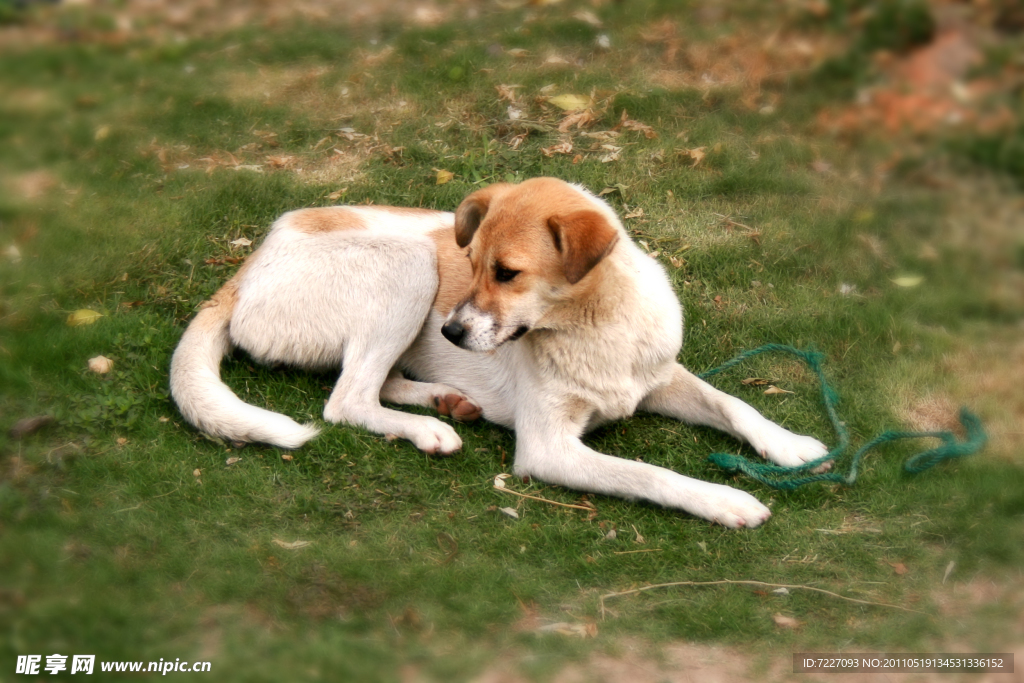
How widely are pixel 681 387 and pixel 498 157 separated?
2640 mm

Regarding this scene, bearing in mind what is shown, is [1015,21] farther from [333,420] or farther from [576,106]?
[333,420]

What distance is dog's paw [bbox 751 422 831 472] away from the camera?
377 cm

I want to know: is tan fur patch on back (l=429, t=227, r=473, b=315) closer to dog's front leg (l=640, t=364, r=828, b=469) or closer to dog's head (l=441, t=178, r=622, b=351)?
dog's head (l=441, t=178, r=622, b=351)

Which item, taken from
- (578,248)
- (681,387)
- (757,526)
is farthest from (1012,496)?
(578,248)

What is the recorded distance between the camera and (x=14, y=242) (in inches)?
216

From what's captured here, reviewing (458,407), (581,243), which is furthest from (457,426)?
(581,243)

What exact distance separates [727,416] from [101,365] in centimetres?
326

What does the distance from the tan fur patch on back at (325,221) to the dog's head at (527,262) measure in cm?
113

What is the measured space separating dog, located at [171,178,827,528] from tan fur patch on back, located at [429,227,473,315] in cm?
1

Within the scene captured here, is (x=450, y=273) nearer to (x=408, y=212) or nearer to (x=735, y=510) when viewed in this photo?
(x=408, y=212)

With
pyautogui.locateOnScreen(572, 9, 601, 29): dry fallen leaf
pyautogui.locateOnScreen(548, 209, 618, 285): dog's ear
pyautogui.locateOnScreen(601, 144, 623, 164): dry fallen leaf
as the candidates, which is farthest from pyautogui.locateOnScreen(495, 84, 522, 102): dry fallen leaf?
pyautogui.locateOnScreen(548, 209, 618, 285): dog's ear

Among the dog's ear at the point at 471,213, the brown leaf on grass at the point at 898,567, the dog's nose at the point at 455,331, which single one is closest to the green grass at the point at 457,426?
the brown leaf on grass at the point at 898,567

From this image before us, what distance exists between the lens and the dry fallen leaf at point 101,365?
172 inches

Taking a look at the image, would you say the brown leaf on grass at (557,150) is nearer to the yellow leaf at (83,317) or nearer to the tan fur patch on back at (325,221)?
the tan fur patch on back at (325,221)
